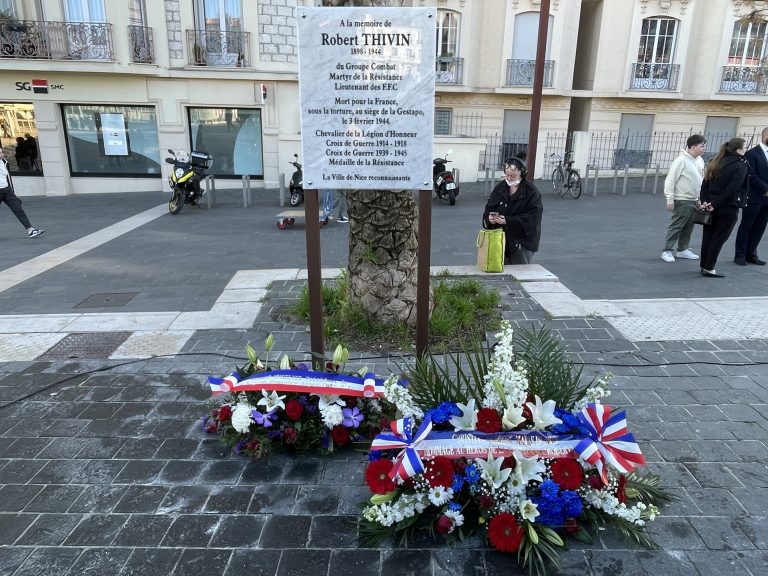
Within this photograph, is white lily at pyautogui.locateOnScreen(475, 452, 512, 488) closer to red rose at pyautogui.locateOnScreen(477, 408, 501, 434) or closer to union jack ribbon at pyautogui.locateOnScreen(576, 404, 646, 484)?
red rose at pyautogui.locateOnScreen(477, 408, 501, 434)

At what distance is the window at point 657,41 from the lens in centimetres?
2053

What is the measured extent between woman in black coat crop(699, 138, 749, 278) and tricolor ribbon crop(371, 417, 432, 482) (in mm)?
5802

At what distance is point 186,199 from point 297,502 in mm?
11620

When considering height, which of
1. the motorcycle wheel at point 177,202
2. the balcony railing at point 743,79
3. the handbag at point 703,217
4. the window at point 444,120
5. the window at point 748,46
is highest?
the window at point 748,46

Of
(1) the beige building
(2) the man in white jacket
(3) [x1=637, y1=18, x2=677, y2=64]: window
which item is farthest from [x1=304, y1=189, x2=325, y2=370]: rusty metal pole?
(3) [x1=637, y1=18, x2=677, y2=64]: window

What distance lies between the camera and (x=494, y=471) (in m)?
2.64

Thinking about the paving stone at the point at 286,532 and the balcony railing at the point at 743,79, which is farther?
the balcony railing at the point at 743,79

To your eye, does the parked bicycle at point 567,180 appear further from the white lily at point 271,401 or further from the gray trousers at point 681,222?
the white lily at point 271,401

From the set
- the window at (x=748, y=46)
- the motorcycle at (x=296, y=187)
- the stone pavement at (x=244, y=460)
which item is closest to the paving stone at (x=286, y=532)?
the stone pavement at (x=244, y=460)

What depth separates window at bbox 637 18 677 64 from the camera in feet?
67.4

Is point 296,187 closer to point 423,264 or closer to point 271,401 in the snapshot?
point 423,264

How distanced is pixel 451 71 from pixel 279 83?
6.74 metres

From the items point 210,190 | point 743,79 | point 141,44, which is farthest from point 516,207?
point 743,79

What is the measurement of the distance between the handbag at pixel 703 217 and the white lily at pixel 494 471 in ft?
19.3
